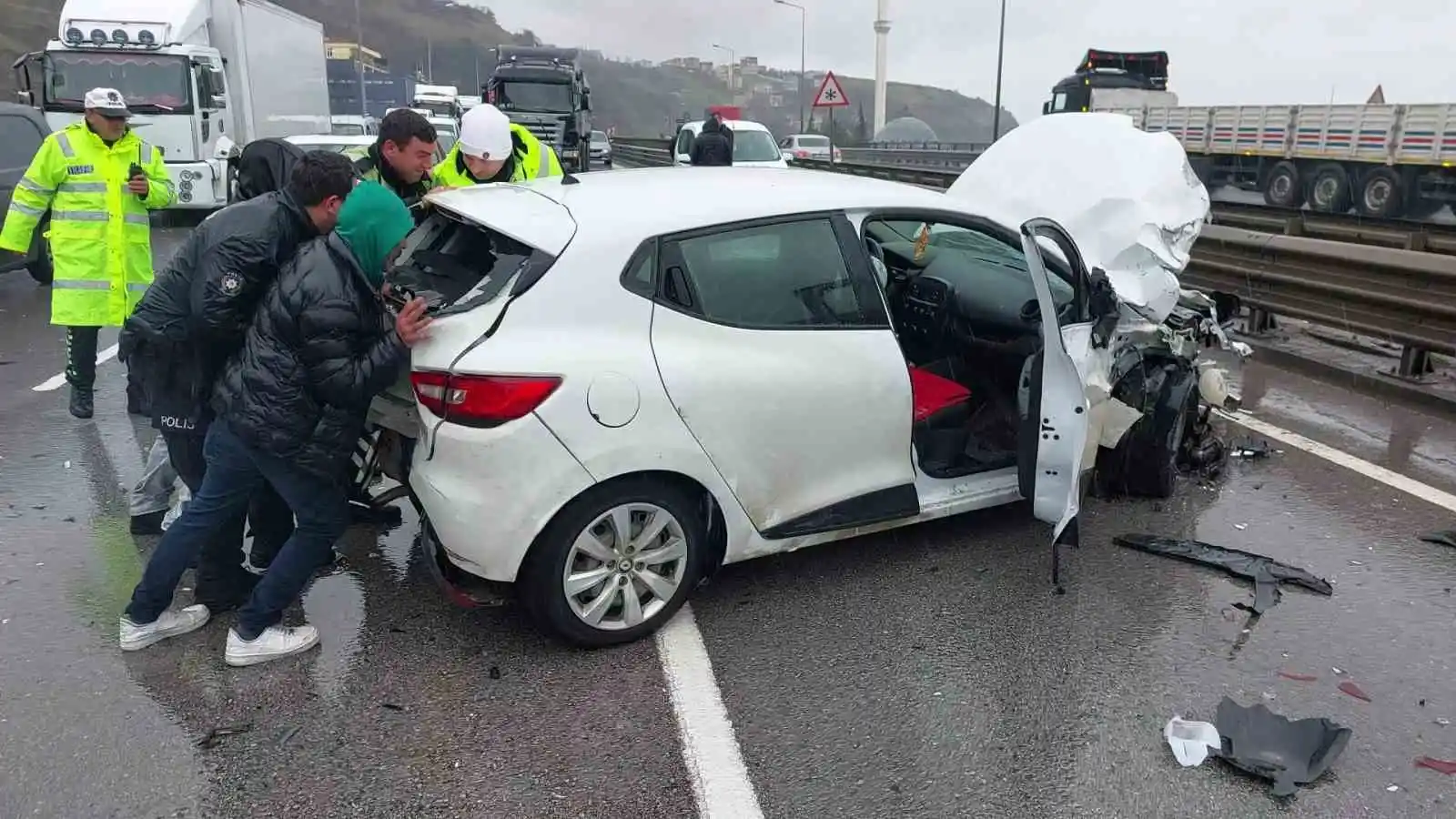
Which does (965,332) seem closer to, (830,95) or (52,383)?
(52,383)

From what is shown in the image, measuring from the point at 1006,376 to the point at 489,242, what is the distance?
7.64ft

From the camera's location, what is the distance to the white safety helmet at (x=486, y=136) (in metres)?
5.11

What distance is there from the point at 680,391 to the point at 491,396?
1.98 feet

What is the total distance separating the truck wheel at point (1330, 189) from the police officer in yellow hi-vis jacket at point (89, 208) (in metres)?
21.6

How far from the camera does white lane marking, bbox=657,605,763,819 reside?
2729 millimetres

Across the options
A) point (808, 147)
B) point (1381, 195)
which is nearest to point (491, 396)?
point (1381, 195)

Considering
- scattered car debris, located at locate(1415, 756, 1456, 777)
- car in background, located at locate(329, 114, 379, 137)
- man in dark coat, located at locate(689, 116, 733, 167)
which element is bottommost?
scattered car debris, located at locate(1415, 756, 1456, 777)

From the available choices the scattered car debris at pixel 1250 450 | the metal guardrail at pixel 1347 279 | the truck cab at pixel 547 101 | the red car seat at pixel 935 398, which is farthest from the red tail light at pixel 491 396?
the truck cab at pixel 547 101

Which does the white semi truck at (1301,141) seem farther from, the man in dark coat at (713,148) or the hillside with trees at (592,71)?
the hillside with trees at (592,71)

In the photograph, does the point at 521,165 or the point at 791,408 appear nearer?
the point at 791,408

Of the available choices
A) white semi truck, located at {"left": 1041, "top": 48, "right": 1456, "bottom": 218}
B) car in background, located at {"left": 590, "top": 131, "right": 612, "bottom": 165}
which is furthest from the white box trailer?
white semi truck, located at {"left": 1041, "top": 48, "right": 1456, "bottom": 218}

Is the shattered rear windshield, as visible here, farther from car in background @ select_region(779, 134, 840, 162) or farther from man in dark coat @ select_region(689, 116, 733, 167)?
car in background @ select_region(779, 134, 840, 162)

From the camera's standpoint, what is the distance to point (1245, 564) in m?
→ 4.16

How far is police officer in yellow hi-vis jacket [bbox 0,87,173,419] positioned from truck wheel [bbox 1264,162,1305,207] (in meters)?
22.3
